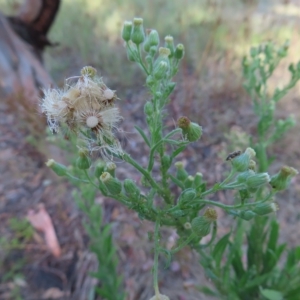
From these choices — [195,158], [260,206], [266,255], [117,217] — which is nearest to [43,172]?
[117,217]

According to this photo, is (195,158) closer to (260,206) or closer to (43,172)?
(43,172)

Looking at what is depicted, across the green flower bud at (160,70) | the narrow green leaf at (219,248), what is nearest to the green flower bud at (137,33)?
the green flower bud at (160,70)

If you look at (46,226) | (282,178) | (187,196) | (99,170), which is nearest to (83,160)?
(99,170)

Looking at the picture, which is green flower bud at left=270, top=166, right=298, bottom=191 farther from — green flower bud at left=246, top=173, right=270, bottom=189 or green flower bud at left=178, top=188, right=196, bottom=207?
green flower bud at left=178, top=188, right=196, bottom=207

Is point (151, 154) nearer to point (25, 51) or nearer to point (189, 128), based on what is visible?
point (189, 128)

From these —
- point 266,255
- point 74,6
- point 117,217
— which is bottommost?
point 266,255
